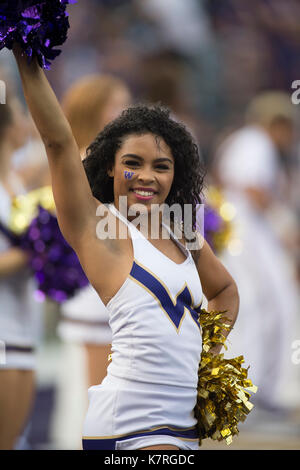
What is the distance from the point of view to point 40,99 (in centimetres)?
236

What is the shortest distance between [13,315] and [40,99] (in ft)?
6.15

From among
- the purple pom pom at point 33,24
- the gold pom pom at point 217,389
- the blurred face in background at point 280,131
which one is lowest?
the gold pom pom at point 217,389

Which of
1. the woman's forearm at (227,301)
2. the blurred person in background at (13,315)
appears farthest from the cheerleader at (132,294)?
the blurred person in background at (13,315)

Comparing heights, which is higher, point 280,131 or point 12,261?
point 280,131

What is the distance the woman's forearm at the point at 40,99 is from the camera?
7.72 ft

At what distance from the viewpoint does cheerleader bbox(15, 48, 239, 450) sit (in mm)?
2434

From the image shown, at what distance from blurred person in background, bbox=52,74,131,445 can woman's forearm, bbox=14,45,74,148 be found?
163 centimetres

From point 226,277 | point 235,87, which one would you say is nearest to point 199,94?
point 235,87

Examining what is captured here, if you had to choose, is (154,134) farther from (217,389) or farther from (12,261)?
(12,261)

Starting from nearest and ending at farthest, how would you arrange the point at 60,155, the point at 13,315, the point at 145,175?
the point at 60,155 < the point at 145,175 < the point at 13,315

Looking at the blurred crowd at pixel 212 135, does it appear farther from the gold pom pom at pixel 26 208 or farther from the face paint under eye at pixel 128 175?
the face paint under eye at pixel 128 175

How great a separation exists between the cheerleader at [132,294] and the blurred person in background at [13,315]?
1.40 meters

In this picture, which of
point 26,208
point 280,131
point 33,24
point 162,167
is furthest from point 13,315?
point 280,131

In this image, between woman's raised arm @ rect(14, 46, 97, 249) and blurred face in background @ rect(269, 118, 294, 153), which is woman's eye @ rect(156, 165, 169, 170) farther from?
blurred face in background @ rect(269, 118, 294, 153)
